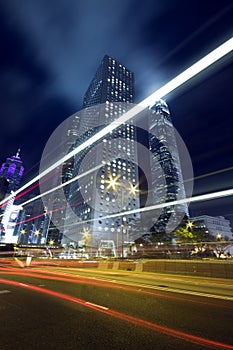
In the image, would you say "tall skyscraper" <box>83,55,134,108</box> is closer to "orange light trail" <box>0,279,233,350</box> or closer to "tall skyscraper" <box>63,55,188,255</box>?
"tall skyscraper" <box>63,55,188,255</box>

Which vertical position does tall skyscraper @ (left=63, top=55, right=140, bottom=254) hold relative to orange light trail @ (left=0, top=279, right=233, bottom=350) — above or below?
above

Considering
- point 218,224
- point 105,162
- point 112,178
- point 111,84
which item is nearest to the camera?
point 112,178

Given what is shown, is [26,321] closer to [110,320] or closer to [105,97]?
[110,320]

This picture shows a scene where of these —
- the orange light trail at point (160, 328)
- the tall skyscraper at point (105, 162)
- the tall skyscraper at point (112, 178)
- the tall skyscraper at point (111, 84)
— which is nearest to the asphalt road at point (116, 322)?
the orange light trail at point (160, 328)

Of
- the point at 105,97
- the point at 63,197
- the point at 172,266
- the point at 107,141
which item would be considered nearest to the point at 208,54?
the point at 172,266

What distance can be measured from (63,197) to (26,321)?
20225 cm

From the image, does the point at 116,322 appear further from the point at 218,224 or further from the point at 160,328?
the point at 218,224

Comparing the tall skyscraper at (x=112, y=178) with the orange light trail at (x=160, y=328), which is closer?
the orange light trail at (x=160, y=328)

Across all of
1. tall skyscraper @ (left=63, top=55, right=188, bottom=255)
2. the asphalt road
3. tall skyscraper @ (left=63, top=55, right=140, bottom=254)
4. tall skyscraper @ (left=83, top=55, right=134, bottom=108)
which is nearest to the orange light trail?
the asphalt road

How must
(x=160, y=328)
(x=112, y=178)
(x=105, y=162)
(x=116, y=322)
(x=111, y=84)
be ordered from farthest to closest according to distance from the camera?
1. (x=111, y=84)
2. (x=105, y=162)
3. (x=112, y=178)
4. (x=116, y=322)
5. (x=160, y=328)

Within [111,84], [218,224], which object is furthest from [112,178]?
[111,84]

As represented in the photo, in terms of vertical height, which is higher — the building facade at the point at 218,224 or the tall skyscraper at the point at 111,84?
the tall skyscraper at the point at 111,84

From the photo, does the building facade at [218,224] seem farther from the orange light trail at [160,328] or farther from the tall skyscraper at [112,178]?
the orange light trail at [160,328]

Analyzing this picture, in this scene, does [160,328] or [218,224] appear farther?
[218,224]
